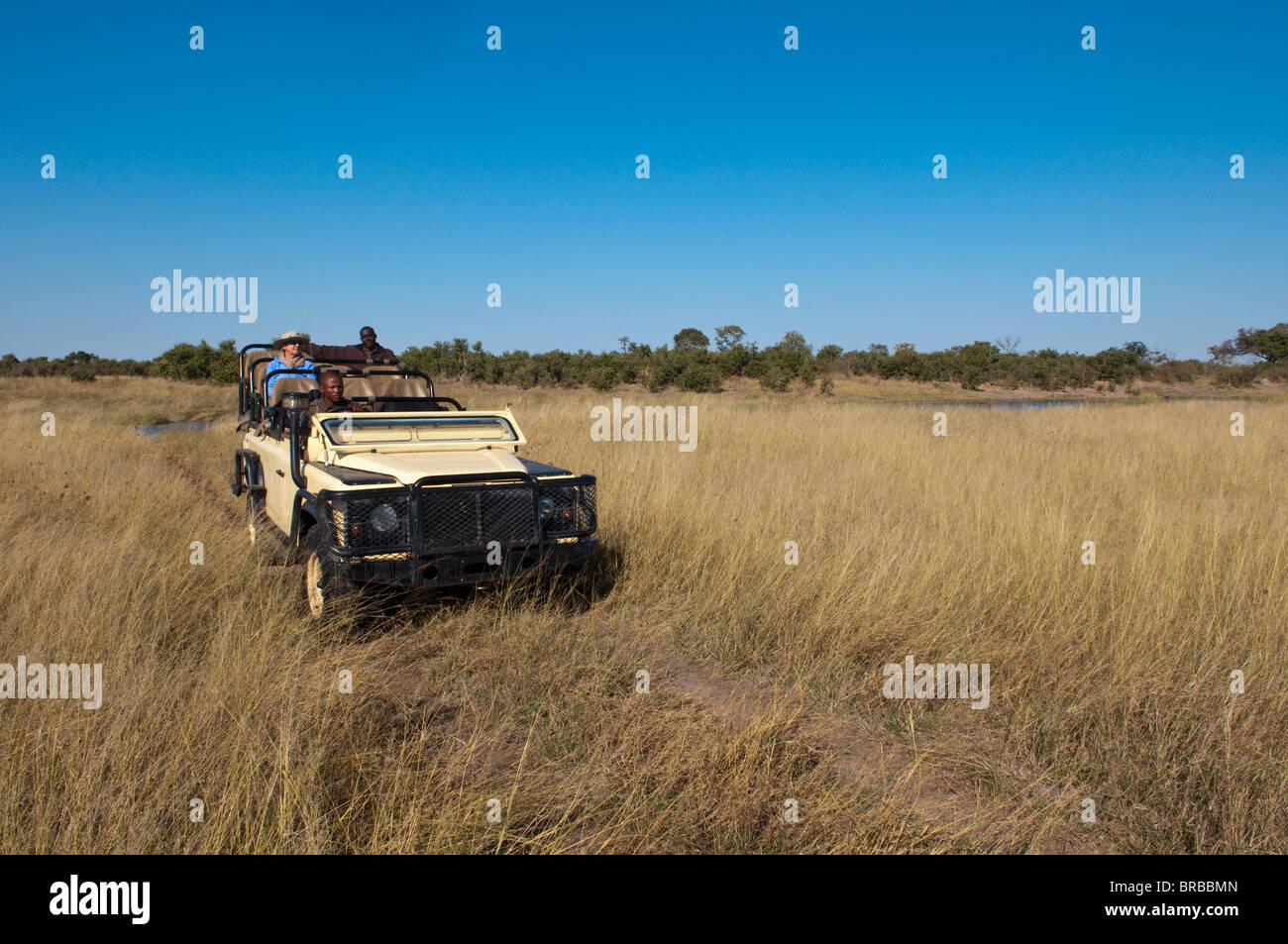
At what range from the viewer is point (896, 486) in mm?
8953

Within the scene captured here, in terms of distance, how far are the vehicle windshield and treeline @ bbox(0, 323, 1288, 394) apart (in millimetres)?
31287

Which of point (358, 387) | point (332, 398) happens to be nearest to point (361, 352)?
point (358, 387)

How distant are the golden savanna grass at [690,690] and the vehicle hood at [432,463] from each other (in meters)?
0.97

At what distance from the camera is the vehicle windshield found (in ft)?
18.3

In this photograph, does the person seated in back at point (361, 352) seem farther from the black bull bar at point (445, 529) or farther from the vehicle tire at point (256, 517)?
the black bull bar at point (445, 529)

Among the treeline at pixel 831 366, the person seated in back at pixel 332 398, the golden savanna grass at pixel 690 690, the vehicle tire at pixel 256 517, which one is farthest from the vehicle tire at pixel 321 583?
the treeline at pixel 831 366

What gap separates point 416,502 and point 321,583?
0.97 metres

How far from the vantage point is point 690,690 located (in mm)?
4156

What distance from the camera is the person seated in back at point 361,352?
25.9 ft

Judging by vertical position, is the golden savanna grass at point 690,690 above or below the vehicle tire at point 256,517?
below

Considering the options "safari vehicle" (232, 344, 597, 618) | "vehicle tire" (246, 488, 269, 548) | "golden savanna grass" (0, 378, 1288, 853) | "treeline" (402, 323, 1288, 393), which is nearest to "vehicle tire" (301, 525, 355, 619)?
"safari vehicle" (232, 344, 597, 618)

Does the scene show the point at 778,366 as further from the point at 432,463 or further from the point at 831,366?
the point at 432,463
